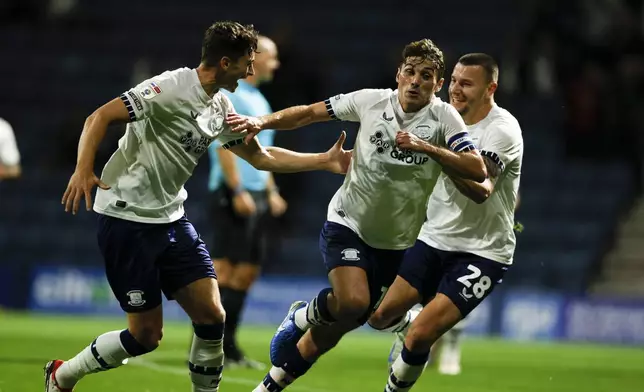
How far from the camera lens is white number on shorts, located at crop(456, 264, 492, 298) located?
6.95 m

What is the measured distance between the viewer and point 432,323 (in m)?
6.76

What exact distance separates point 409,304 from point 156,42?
13563mm

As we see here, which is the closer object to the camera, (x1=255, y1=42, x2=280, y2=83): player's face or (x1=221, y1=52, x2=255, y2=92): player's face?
(x1=221, y1=52, x2=255, y2=92): player's face

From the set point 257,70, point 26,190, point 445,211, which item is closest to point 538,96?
point 26,190

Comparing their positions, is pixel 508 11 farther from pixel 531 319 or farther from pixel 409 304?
pixel 409 304

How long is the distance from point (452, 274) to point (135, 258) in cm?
189

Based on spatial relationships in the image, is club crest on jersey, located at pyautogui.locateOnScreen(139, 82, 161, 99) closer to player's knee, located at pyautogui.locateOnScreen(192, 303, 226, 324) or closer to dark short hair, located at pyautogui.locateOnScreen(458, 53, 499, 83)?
player's knee, located at pyautogui.locateOnScreen(192, 303, 226, 324)

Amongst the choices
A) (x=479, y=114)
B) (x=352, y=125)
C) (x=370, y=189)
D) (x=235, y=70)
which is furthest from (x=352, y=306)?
(x=352, y=125)

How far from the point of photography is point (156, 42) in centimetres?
2008

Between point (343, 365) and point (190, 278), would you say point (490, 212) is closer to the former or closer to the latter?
point (190, 278)

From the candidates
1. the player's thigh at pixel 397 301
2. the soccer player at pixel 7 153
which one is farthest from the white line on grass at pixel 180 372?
the soccer player at pixel 7 153

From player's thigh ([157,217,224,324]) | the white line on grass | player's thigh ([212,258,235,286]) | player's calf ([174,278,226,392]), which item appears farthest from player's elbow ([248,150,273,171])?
player's thigh ([212,258,235,286])

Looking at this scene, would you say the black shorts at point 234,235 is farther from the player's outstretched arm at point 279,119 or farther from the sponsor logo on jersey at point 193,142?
the sponsor logo on jersey at point 193,142

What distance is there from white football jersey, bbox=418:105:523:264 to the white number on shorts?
14 centimetres
